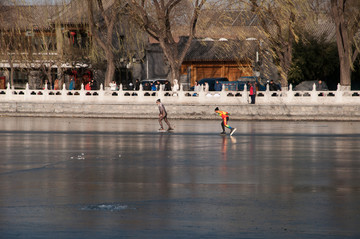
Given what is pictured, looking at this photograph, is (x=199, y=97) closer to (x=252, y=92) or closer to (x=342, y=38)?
(x=252, y=92)

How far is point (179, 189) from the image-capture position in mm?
11734

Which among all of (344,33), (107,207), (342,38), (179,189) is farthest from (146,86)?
(107,207)

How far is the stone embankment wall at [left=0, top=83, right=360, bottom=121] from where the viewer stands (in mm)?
36531

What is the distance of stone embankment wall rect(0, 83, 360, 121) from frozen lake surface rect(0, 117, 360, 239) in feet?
49.2

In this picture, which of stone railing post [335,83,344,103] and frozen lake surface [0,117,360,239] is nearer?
frozen lake surface [0,117,360,239]

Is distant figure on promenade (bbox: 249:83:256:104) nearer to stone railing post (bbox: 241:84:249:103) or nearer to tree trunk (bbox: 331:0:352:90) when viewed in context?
stone railing post (bbox: 241:84:249:103)

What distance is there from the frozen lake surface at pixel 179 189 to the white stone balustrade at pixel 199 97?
49.7 feet

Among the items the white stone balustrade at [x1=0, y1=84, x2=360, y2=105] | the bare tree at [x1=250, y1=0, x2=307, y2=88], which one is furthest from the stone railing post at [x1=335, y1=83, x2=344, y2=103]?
the bare tree at [x1=250, y1=0, x2=307, y2=88]

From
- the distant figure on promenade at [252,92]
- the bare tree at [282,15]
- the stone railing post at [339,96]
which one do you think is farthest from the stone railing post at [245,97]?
the stone railing post at [339,96]

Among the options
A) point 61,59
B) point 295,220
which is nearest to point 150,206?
point 295,220

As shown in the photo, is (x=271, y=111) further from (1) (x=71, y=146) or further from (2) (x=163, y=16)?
(1) (x=71, y=146)

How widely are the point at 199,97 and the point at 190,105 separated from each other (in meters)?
0.68

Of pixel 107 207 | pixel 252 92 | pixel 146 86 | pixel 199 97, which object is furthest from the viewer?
pixel 146 86

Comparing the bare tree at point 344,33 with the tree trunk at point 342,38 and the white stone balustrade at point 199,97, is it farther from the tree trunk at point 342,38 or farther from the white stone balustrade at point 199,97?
the white stone balustrade at point 199,97
